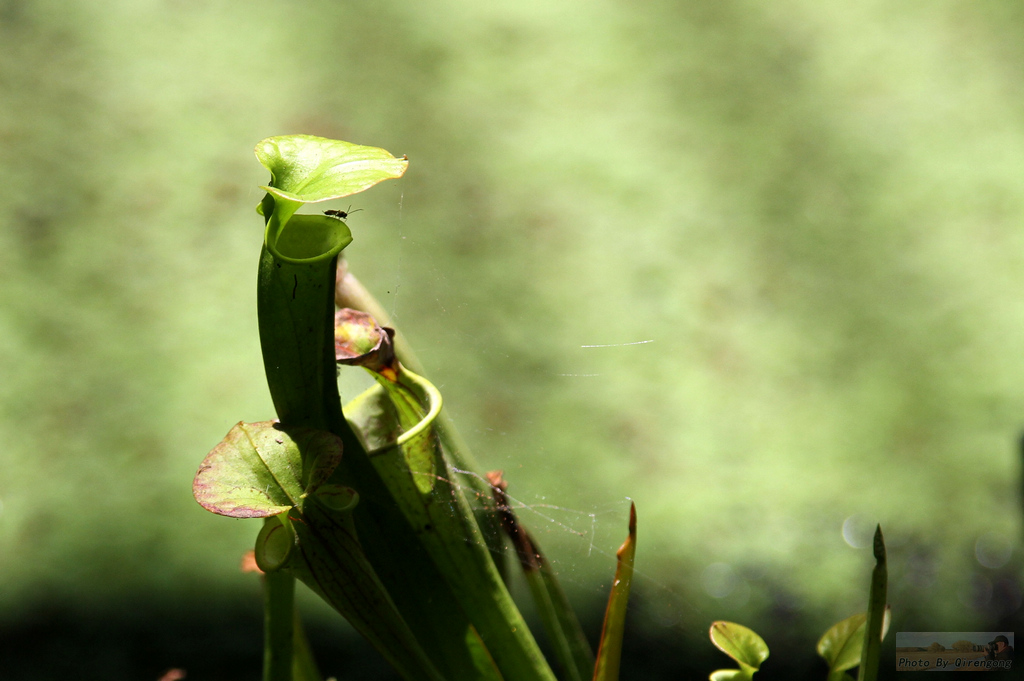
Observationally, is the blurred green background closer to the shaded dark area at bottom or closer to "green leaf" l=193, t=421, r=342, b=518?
the shaded dark area at bottom

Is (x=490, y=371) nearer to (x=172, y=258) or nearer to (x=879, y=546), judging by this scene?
(x=172, y=258)

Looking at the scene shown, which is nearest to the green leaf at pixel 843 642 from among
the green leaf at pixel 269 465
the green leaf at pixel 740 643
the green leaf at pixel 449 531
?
the green leaf at pixel 740 643

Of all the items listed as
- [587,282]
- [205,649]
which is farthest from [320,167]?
[587,282]

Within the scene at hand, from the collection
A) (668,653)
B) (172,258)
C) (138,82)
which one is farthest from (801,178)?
(138,82)

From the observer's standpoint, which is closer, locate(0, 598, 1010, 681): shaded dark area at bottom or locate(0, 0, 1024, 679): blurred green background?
locate(0, 598, 1010, 681): shaded dark area at bottom

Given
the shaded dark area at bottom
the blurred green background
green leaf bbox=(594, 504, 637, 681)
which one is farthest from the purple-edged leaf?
the shaded dark area at bottom

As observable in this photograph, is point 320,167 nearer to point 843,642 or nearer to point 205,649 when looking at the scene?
point 843,642

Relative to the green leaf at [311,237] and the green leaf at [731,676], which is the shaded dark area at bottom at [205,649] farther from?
the green leaf at [311,237]
